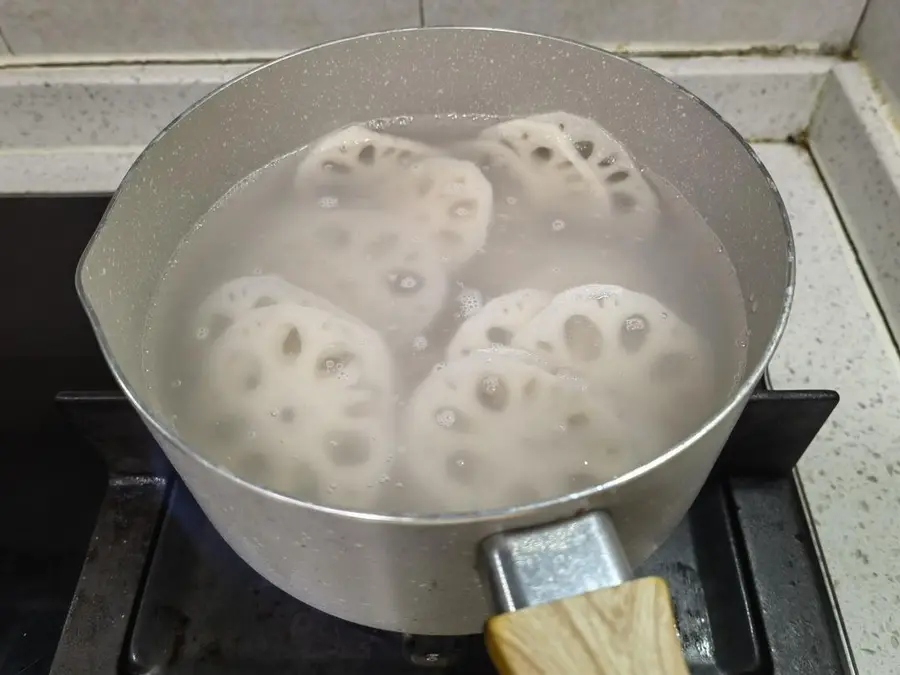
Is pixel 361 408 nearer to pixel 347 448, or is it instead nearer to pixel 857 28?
pixel 347 448

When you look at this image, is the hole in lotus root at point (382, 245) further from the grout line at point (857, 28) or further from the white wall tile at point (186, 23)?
the grout line at point (857, 28)

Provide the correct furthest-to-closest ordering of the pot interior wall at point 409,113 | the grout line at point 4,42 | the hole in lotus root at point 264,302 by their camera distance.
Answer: the grout line at point 4,42, the hole in lotus root at point 264,302, the pot interior wall at point 409,113

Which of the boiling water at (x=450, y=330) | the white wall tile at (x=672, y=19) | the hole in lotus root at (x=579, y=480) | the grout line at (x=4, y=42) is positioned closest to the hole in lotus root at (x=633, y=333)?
the boiling water at (x=450, y=330)

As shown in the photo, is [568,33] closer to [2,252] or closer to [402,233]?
[402,233]

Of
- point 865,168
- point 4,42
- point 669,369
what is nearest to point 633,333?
point 669,369

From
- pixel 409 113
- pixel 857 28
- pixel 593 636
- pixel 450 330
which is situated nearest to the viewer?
pixel 593 636

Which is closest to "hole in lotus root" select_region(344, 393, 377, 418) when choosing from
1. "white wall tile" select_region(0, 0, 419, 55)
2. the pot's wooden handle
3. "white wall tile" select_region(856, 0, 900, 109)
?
the pot's wooden handle

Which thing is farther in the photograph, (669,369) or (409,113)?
(409,113)
